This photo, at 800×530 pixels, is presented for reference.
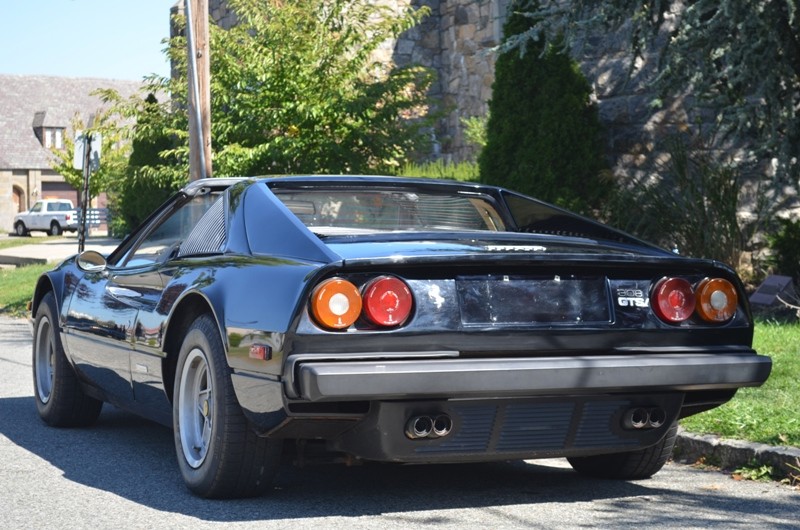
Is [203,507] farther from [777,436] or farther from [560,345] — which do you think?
[777,436]

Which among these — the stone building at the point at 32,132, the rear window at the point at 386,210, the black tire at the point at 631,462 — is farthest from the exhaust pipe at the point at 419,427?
the stone building at the point at 32,132

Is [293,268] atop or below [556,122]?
below

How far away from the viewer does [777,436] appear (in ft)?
20.6

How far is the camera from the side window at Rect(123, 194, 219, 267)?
21.7 feet

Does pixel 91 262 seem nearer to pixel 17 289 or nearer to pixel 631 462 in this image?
pixel 631 462

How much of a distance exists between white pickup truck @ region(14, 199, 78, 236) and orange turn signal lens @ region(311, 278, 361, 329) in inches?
2101

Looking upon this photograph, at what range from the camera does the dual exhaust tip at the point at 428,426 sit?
4.82m

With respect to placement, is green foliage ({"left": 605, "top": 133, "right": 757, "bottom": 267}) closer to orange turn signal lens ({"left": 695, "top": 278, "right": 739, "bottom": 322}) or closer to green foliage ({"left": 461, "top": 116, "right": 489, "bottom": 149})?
green foliage ({"left": 461, "top": 116, "right": 489, "bottom": 149})

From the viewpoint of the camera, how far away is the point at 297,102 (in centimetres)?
1493

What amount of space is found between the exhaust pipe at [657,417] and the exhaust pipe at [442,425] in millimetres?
893

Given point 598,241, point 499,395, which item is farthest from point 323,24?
point 499,395

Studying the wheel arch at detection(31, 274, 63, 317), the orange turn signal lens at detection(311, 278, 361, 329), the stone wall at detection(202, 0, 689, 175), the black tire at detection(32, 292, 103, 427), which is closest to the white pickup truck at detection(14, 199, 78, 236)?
the stone wall at detection(202, 0, 689, 175)

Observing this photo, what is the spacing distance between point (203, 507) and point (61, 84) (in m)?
76.1

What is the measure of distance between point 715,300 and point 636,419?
593 millimetres
